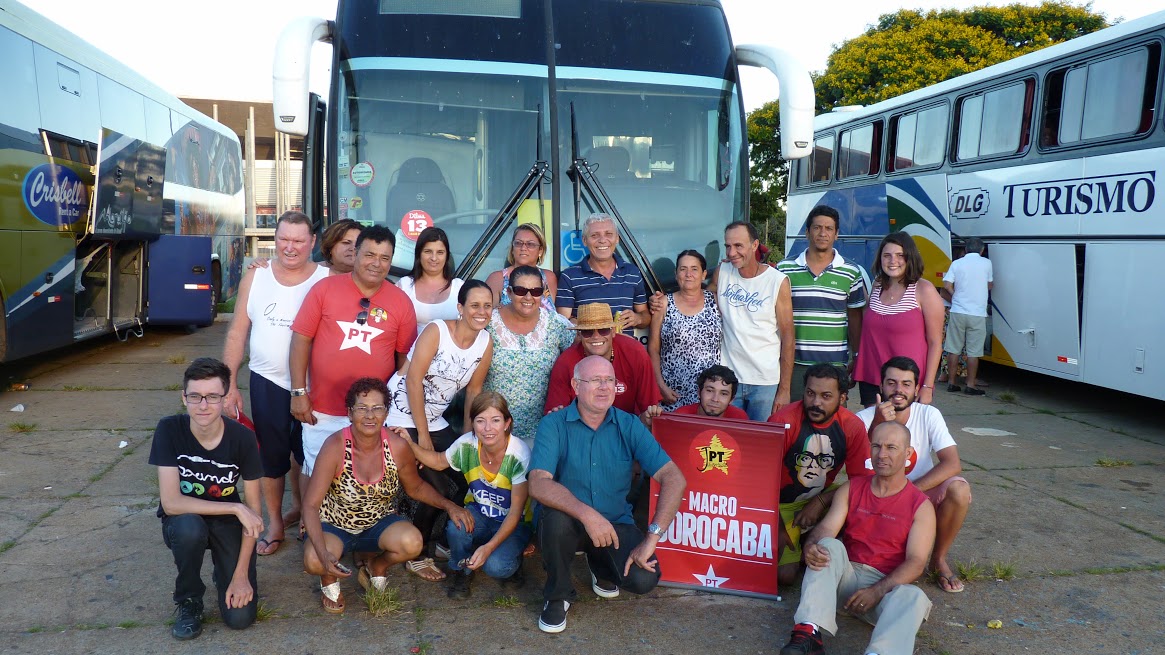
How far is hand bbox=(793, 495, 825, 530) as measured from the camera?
13.4ft

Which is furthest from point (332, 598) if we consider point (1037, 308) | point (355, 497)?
point (1037, 308)

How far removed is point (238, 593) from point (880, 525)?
2672mm

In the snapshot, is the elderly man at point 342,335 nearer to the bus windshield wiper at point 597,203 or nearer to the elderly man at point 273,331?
the elderly man at point 273,331

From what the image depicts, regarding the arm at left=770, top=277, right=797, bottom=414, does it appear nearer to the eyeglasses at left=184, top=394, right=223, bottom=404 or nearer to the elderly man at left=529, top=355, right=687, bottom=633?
the elderly man at left=529, top=355, right=687, bottom=633

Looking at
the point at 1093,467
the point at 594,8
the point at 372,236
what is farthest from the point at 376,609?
the point at 1093,467

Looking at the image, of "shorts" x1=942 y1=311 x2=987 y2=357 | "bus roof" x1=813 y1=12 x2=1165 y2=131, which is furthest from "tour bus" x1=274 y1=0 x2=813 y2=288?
"shorts" x1=942 y1=311 x2=987 y2=357

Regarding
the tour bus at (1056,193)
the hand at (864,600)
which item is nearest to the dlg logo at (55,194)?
the hand at (864,600)

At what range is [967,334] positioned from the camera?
9281 mm

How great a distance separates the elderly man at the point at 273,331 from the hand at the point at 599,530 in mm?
1747

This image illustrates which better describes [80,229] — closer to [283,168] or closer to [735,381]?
[735,381]

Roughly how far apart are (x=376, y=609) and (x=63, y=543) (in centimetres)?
198

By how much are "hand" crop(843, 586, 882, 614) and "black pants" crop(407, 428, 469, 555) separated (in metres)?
1.92

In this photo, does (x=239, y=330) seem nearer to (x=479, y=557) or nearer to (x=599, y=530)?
(x=479, y=557)

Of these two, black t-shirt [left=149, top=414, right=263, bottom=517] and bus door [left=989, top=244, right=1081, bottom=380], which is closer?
black t-shirt [left=149, top=414, right=263, bottom=517]
